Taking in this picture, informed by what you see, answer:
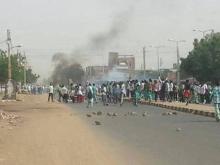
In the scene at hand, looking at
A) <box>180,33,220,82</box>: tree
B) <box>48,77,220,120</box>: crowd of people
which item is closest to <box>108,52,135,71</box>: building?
<box>180,33,220,82</box>: tree

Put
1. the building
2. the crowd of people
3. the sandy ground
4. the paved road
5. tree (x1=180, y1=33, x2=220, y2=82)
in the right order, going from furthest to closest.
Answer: the building < tree (x1=180, y1=33, x2=220, y2=82) < the crowd of people < the paved road < the sandy ground

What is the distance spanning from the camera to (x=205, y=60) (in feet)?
252

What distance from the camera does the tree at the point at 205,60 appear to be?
74625 mm

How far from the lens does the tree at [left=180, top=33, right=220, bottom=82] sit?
74625 mm

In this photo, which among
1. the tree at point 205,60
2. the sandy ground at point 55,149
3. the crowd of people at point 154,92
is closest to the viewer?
the sandy ground at point 55,149

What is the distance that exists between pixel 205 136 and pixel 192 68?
207 ft

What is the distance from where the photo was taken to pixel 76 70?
364ft

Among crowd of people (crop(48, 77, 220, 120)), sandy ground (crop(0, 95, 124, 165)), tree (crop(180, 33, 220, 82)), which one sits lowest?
sandy ground (crop(0, 95, 124, 165))

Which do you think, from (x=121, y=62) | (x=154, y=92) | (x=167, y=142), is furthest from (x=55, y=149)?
(x=121, y=62)

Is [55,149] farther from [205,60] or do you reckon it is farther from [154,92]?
[205,60]

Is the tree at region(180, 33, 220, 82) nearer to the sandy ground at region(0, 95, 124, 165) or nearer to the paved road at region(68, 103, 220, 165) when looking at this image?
the paved road at region(68, 103, 220, 165)

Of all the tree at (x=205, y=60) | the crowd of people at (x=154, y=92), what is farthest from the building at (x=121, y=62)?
the crowd of people at (x=154, y=92)

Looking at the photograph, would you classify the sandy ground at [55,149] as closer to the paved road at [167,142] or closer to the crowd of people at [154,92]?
the paved road at [167,142]

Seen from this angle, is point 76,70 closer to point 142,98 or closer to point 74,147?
point 142,98
